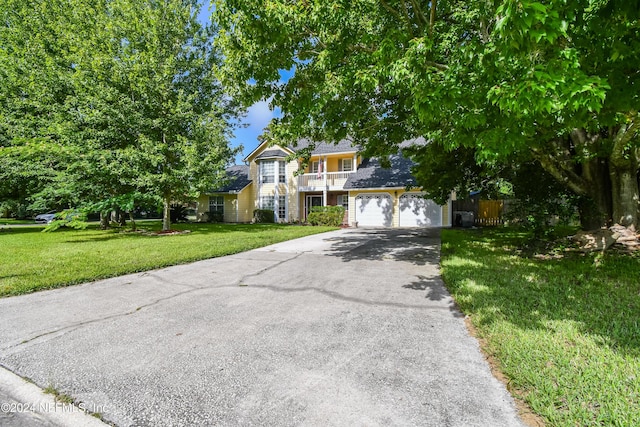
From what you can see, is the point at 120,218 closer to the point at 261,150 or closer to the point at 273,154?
the point at 261,150

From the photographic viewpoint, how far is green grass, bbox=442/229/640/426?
6.84 ft

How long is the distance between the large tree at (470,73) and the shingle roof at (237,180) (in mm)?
16535

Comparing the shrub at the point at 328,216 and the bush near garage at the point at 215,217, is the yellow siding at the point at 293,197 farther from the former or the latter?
the bush near garage at the point at 215,217

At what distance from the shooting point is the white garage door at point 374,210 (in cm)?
1991

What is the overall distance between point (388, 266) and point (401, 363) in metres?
4.40

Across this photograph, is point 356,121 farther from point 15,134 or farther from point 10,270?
point 15,134

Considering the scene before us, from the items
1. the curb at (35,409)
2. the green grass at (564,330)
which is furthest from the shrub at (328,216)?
the curb at (35,409)

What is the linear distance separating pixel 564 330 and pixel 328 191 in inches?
793

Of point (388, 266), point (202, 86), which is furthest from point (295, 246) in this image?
point (202, 86)

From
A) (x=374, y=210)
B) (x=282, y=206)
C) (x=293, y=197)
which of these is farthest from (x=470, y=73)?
(x=282, y=206)

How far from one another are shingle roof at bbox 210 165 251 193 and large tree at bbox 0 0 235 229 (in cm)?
839

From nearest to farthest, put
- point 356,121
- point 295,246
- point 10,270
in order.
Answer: point 10,270, point 356,121, point 295,246

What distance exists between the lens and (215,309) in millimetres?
4215

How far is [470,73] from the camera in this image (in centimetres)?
425
